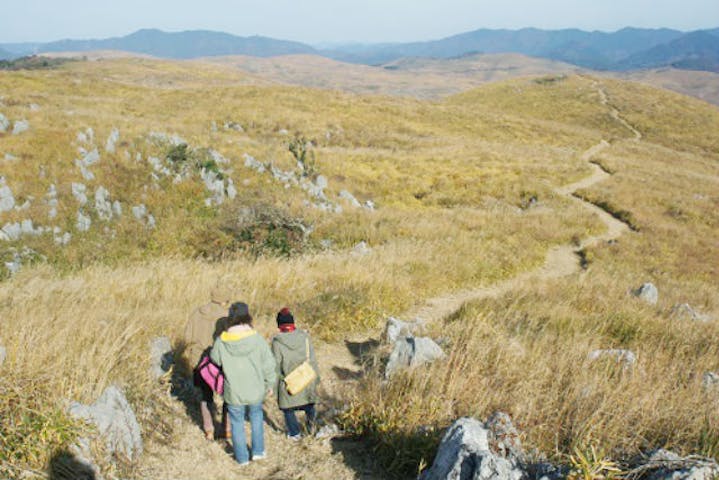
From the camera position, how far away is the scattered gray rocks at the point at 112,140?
17.9m

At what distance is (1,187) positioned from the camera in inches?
549

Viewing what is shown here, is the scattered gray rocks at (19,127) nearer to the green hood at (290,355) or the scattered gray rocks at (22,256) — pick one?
the scattered gray rocks at (22,256)

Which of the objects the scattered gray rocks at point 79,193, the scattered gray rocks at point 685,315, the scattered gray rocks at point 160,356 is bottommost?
the scattered gray rocks at point 685,315

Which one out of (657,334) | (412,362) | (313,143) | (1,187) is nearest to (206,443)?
(412,362)

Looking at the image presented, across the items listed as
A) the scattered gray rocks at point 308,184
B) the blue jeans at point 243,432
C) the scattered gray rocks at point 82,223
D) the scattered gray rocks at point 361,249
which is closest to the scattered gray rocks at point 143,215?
the scattered gray rocks at point 82,223

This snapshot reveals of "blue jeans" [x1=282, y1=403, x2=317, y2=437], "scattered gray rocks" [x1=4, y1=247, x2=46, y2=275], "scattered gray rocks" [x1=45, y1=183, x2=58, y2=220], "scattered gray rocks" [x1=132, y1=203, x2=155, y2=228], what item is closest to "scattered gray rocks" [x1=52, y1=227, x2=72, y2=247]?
"scattered gray rocks" [x1=45, y1=183, x2=58, y2=220]

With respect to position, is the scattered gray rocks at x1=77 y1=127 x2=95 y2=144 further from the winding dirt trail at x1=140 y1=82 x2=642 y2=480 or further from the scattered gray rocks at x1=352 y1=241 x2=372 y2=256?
the winding dirt trail at x1=140 y1=82 x2=642 y2=480

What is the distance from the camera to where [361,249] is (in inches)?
589

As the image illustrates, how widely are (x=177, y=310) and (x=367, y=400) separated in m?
4.17

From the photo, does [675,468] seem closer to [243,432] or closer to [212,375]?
[243,432]

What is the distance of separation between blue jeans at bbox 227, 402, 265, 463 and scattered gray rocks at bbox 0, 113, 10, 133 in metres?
Result: 18.3

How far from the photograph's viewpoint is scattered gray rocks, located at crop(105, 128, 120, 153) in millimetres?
17875

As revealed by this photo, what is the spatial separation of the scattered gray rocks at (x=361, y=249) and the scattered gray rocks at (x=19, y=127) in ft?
44.4

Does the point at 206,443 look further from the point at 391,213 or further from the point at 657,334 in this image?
the point at 391,213
